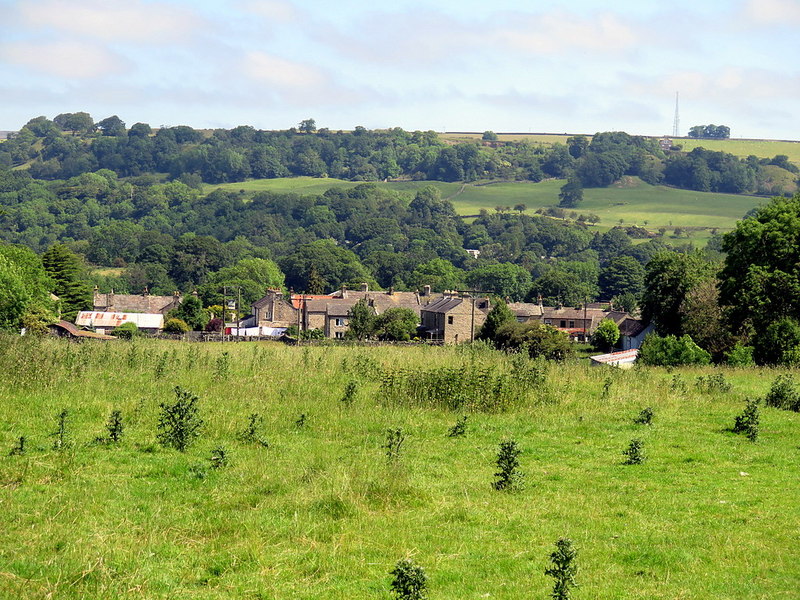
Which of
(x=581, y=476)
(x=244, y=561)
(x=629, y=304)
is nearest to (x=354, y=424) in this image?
(x=581, y=476)

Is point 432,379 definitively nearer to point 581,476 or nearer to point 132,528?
point 581,476

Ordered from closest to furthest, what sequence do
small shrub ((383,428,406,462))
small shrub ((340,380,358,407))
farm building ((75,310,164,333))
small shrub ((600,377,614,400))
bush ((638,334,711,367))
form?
small shrub ((383,428,406,462)) → small shrub ((340,380,358,407)) → small shrub ((600,377,614,400)) → bush ((638,334,711,367)) → farm building ((75,310,164,333))

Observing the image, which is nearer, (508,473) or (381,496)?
(381,496)

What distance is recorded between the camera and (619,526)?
39.1ft

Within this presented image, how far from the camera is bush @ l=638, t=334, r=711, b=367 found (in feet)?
132

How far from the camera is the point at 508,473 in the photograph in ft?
45.3

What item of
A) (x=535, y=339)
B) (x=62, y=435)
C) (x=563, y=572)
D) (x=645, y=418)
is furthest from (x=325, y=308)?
(x=563, y=572)

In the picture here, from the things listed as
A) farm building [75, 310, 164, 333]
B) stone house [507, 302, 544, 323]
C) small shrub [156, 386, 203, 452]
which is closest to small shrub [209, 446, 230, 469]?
small shrub [156, 386, 203, 452]

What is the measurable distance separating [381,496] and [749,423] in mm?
9429

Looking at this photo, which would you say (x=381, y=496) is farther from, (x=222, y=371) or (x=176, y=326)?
(x=176, y=326)

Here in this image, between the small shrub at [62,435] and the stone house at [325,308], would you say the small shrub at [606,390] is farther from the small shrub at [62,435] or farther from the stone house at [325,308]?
the stone house at [325,308]

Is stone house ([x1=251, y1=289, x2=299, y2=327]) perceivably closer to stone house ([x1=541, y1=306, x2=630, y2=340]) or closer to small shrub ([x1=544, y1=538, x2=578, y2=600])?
stone house ([x1=541, y1=306, x2=630, y2=340])

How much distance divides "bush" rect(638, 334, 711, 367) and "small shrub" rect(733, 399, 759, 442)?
2034 cm

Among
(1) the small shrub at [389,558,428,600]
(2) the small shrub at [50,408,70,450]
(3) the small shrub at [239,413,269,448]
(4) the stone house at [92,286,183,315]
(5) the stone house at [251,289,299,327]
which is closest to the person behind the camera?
(1) the small shrub at [389,558,428,600]
